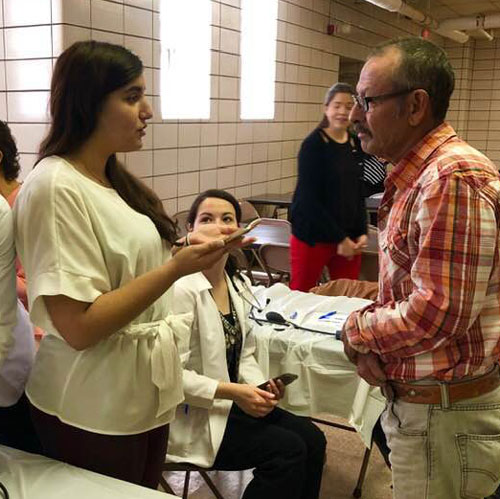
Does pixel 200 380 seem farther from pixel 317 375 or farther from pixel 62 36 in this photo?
pixel 62 36

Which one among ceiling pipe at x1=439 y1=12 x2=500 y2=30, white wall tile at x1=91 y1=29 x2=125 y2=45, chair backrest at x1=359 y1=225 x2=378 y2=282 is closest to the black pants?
chair backrest at x1=359 y1=225 x2=378 y2=282

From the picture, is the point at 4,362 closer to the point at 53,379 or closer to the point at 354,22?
the point at 53,379

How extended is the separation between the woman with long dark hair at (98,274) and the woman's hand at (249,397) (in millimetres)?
415

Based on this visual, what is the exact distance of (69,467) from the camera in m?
1.27

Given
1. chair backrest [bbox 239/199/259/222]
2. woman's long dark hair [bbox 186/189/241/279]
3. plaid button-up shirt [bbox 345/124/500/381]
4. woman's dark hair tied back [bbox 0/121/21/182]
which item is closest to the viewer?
plaid button-up shirt [bbox 345/124/500/381]

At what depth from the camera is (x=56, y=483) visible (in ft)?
3.99

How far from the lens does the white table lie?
1.18 meters

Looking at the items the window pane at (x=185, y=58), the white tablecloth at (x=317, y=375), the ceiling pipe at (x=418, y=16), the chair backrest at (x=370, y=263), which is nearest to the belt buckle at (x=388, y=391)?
the white tablecloth at (x=317, y=375)

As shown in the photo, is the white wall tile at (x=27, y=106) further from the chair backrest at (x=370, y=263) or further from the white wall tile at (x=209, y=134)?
the chair backrest at (x=370, y=263)

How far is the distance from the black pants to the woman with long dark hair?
0.45 m

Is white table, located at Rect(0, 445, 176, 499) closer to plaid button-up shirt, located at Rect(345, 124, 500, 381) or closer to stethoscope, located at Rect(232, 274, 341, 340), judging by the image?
plaid button-up shirt, located at Rect(345, 124, 500, 381)

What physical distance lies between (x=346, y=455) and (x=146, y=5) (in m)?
2.83

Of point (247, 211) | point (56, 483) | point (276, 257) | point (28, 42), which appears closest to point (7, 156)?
point (28, 42)

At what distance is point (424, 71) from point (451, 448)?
78 cm
